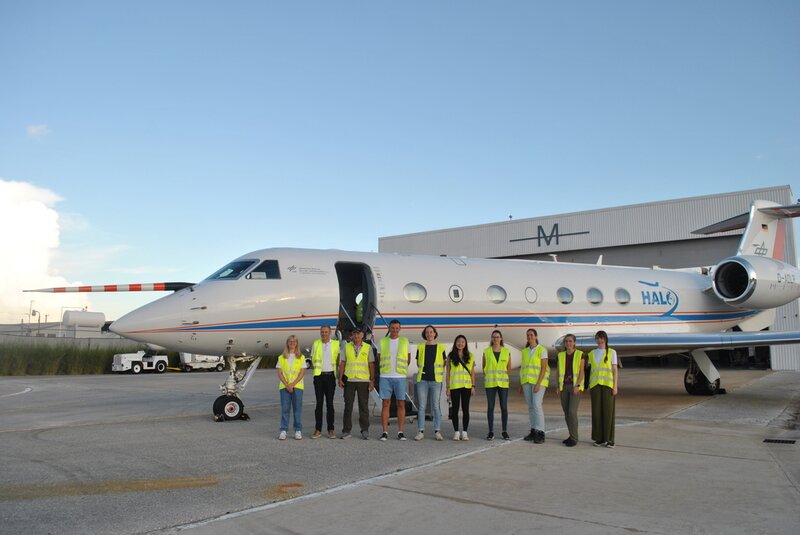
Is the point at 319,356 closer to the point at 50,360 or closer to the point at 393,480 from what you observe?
the point at 393,480

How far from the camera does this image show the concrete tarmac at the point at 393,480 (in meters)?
4.71

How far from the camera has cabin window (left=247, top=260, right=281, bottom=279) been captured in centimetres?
1120

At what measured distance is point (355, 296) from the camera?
43.7 feet

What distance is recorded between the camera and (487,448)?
7953 mm

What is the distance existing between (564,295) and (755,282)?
540cm

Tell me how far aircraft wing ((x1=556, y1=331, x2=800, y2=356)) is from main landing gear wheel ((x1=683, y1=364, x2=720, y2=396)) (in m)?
1.23

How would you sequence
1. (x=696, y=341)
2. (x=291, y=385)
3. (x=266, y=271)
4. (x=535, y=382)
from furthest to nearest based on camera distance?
(x=696, y=341) → (x=266, y=271) → (x=291, y=385) → (x=535, y=382)

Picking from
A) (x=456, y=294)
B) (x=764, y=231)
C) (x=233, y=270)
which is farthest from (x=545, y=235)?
(x=233, y=270)

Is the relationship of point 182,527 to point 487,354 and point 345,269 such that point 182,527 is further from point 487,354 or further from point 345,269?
point 345,269

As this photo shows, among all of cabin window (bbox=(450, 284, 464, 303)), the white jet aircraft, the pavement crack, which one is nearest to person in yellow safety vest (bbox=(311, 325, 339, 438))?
the white jet aircraft

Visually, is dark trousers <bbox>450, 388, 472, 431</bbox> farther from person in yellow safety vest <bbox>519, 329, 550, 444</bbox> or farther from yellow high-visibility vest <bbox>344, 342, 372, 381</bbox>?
yellow high-visibility vest <bbox>344, 342, 372, 381</bbox>

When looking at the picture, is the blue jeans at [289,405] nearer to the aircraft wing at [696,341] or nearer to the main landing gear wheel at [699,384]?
the aircraft wing at [696,341]

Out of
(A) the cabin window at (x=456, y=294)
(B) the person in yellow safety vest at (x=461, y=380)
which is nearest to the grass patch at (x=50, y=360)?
(A) the cabin window at (x=456, y=294)

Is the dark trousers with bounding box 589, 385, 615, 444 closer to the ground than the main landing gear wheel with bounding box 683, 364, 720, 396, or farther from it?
farther from it
